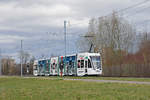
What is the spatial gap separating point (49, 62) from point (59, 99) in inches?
1606

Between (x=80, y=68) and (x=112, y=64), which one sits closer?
(x=80, y=68)

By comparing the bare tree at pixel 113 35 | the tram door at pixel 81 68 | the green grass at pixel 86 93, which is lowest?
the green grass at pixel 86 93

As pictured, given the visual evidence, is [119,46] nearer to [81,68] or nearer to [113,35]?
[113,35]

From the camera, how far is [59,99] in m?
14.0

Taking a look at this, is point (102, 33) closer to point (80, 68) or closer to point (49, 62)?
point (49, 62)

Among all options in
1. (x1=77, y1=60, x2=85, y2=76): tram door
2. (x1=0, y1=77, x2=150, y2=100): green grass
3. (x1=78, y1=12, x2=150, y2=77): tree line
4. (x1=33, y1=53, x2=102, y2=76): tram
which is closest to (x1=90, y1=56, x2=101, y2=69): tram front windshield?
(x1=33, y1=53, x2=102, y2=76): tram

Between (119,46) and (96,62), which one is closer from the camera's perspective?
(96,62)

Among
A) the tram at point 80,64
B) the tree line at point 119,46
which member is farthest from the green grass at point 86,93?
the tree line at point 119,46

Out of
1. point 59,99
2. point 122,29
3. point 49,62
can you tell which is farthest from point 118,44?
point 59,99

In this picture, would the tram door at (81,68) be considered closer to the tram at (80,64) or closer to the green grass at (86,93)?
the tram at (80,64)

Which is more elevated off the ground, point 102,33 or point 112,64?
point 102,33

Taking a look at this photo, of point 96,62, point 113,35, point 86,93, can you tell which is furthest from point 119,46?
point 86,93

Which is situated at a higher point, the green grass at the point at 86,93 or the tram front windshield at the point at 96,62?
the tram front windshield at the point at 96,62

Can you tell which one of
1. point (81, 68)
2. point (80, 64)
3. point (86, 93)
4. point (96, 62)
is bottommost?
point (86, 93)
